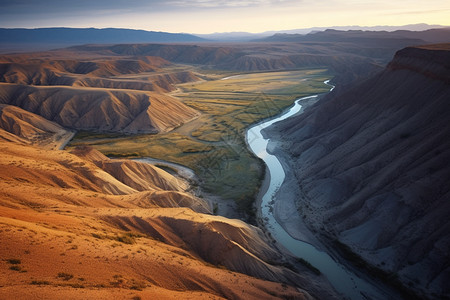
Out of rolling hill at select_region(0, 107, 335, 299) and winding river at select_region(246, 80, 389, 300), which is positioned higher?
rolling hill at select_region(0, 107, 335, 299)

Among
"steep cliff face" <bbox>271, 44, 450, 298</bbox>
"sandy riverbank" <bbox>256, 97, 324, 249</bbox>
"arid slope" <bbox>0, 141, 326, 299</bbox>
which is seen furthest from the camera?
"sandy riverbank" <bbox>256, 97, 324, 249</bbox>

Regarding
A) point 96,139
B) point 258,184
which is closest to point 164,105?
point 96,139

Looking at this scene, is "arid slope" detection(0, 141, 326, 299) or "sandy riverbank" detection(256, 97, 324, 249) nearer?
"arid slope" detection(0, 141, 326, 299)

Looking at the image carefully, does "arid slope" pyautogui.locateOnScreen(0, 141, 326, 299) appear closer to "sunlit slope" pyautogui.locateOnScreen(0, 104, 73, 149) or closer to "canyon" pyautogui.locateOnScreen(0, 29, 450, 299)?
"canyon" pyautogui.locateOnScreen(0, 29, 450, 299)

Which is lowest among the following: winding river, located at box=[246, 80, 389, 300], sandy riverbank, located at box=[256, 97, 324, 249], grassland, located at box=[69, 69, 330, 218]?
winding river, located at box=[246, 80, 389, 300]

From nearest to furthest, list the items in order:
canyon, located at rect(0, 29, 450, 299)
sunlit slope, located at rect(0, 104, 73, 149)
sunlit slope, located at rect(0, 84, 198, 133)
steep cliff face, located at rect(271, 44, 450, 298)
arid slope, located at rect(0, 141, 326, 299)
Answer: arid slope, located at rect(0, 141, 326, 299) < canyon, located at rect(0, 29, 450, 299) < steep cliff face, located at rect(271, 44, 450, 298) < sunlit slope, located at rect(0, 104, 73, 149) < sunlit slope, located at rect(0, 84, 198, 133)

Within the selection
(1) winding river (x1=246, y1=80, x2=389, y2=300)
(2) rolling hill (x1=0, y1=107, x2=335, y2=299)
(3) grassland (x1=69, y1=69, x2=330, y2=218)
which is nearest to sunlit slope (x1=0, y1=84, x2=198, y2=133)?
(3) grassland (x1=69, y1=69, x2=330, y2=218)

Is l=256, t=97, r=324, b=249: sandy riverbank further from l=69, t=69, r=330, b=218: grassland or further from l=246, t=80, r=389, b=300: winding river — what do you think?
l=69, t=69, r=330, b=218: grassland

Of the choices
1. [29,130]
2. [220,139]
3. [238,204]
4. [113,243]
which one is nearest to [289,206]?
[238,204]
